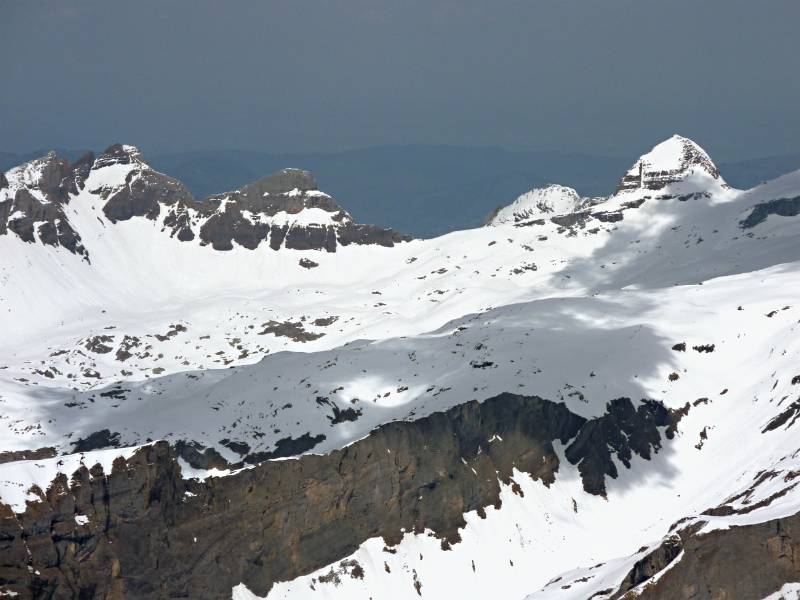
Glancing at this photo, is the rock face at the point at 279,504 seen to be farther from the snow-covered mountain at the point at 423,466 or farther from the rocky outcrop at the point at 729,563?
the rocky outcrop at the point at 729,563

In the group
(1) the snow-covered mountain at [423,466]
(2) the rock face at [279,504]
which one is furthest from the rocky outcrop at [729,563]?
(2) the rock face at [279,504]

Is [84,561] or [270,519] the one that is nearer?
[84,561]

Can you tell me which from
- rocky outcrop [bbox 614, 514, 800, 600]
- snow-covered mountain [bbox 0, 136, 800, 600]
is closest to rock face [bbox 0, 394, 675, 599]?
snow-covered mountain [bbox 0, 136, 800, 600]

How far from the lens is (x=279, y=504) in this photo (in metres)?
145

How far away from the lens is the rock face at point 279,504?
126 meters

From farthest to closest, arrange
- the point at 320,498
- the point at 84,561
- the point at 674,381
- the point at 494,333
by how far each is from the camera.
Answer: the point at 494,333, the point at 674,381, the point at 320,498, the point at 84,561

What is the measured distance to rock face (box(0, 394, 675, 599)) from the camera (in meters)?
126

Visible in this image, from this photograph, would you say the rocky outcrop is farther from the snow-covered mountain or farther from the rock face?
the rock face

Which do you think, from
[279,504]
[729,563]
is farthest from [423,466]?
[729,563]

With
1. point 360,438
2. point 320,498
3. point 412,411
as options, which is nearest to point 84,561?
point 320,498

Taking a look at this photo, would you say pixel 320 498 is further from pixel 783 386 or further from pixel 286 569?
pixel 783 386

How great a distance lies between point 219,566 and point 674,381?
7649cm

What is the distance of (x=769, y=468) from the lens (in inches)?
5044

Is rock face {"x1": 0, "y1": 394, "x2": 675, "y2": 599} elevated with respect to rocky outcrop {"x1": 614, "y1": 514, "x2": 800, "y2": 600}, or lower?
lower
